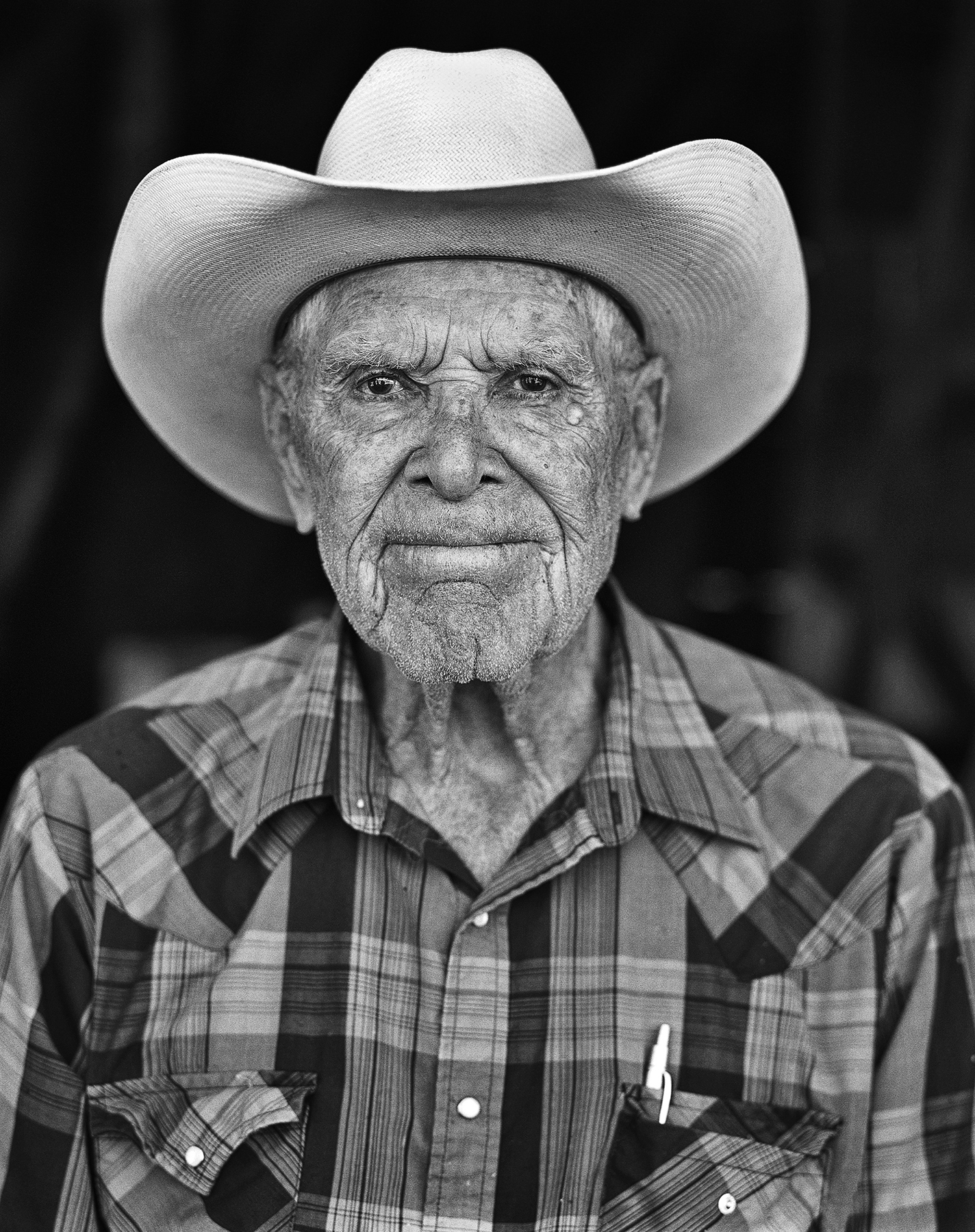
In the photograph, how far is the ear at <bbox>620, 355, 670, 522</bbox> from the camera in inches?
79.3

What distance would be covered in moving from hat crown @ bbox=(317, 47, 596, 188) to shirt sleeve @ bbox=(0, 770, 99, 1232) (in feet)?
3.30

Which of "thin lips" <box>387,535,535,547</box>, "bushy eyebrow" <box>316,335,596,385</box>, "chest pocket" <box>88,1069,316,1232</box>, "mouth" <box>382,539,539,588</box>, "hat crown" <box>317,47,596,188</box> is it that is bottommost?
"chest pocket" <box>88,1069,316,1232</box>

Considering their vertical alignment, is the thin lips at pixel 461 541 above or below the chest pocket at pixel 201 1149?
above

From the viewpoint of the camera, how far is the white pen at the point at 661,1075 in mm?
1815

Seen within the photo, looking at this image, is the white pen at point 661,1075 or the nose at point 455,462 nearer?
the nose at point 455,462

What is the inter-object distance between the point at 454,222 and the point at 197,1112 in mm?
1196

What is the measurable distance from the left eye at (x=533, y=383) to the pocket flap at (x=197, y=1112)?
946mm

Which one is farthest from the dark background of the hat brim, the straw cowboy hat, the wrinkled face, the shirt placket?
A: the shirt placket

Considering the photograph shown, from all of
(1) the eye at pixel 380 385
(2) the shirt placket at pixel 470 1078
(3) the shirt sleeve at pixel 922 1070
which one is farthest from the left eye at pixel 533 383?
(3) the shirt sleeve at pixel 922 1070

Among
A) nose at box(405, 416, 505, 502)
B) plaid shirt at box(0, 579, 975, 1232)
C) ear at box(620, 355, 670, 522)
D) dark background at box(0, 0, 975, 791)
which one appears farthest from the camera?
dark background at box(0, 0, 975, 791)

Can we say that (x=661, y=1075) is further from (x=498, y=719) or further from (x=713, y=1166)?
(x=498, y=719)

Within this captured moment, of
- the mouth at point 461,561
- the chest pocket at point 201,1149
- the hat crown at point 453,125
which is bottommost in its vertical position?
the chest pocket at point 201,1149

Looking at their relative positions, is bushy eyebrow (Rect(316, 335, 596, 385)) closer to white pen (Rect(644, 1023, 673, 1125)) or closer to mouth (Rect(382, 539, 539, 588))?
mouth (Rect(382, 539, 539, 588))

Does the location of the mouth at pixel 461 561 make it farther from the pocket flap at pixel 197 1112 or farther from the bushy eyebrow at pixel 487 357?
the pocket flap at pixel 197 1112
